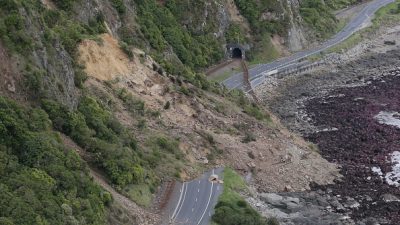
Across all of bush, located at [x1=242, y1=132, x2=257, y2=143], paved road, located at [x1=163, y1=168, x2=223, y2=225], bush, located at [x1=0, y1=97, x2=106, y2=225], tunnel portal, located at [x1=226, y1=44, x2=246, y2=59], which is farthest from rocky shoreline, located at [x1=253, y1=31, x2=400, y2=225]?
bush, located at [x1=0, y1=97, x2=106, y2=225]

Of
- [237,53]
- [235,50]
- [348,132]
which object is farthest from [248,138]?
[237,53]

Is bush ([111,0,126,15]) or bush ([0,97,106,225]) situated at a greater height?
bush ([111,0,126,15])

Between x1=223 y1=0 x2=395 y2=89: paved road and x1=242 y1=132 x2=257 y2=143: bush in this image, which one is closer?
x1=242 y1=132 x2=257 y2=143: bush

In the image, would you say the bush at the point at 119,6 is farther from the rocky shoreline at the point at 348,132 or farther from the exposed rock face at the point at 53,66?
the exposed rock face at the point at 53,66

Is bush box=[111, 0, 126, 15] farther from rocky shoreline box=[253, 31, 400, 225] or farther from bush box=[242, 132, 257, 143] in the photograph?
bush box=[242, 132, 257, 143]

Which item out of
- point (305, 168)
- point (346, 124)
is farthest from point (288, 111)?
A: point (305, 168)

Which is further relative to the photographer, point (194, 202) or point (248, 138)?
point (248, 138)

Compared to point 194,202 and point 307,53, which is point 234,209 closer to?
point 194,202
